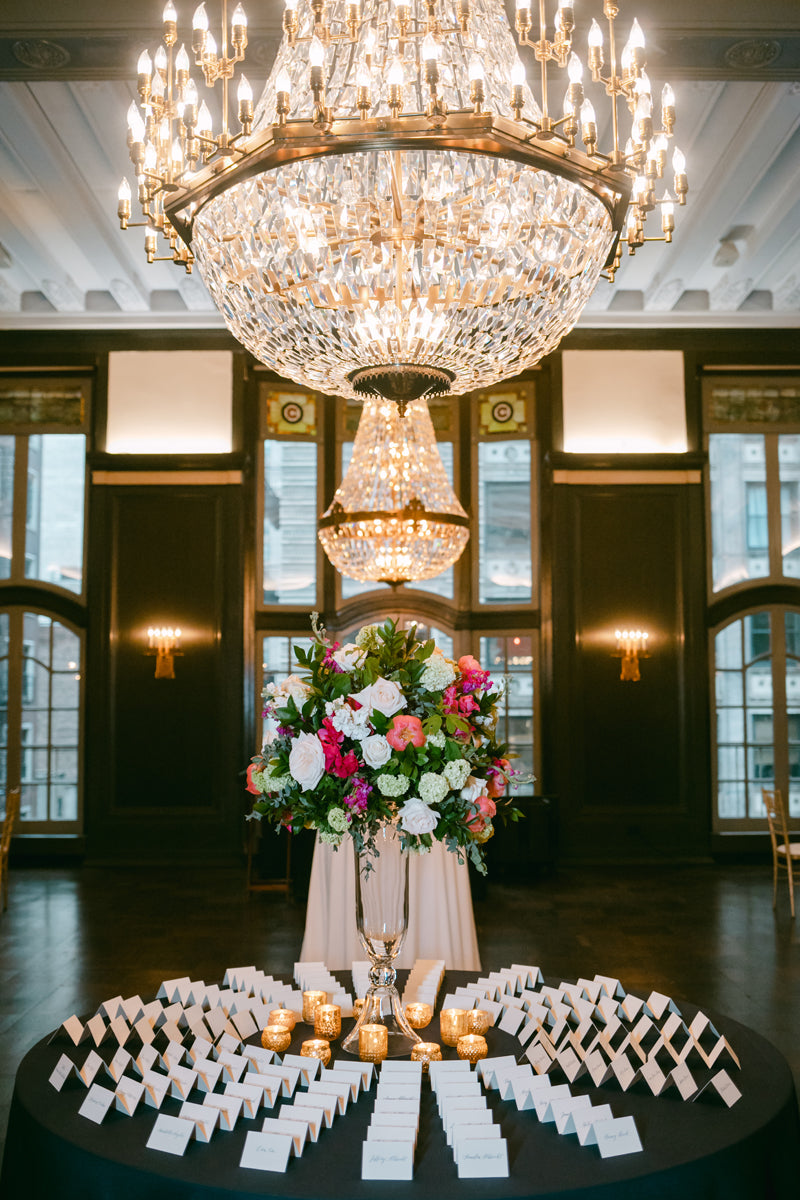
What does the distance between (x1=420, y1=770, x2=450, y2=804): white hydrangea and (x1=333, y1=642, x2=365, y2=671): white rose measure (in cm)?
38

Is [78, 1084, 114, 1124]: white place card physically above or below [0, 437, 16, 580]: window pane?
below

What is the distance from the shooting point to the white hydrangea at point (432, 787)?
2150 millimetres

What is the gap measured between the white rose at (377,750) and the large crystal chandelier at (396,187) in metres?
0.97

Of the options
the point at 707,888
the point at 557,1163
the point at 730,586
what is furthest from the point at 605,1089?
the point at 730,586

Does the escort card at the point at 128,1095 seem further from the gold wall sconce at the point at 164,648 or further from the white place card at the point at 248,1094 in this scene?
the gold wall sconce at the point at 164,648

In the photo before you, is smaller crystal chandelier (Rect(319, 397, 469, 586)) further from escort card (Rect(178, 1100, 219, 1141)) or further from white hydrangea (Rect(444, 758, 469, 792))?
escort card (Rect(178, 1100, 219, 1141))

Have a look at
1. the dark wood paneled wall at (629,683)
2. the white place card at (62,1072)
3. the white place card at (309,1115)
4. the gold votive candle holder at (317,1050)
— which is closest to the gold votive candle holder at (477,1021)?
the gold votive candle holder at (317,1050)

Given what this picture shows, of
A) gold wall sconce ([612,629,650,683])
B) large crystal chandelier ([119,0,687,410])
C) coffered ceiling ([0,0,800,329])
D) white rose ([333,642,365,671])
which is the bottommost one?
white rose ([333,642,365,671])

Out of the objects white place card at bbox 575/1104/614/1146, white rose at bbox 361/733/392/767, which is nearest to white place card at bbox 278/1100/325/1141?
white place card at bbox 575/1104/614/1146

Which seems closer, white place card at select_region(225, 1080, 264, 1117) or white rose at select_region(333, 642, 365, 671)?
white place card at select_region(225, 1080, 264, 1117)

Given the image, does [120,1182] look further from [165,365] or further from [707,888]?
[165,365]

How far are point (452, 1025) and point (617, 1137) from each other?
0.61 m

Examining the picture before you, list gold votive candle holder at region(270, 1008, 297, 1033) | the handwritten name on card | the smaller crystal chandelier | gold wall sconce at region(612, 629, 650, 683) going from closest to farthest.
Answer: the handwritten name on card → gold votive candle holder at region(270, 1008, 297, 1033) → the smaller crystal chandelier → gold wall sconce at region(612, 629, 650, 683)

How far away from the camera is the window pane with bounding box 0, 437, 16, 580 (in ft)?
35.4
